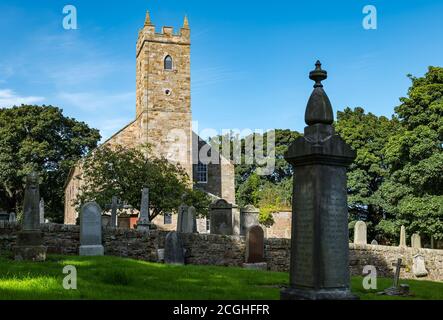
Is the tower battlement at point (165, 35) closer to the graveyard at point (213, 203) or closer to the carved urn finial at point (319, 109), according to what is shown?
the graveyard at point (213, 203)

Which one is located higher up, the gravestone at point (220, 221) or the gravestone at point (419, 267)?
the gravestone at point (220, 221)

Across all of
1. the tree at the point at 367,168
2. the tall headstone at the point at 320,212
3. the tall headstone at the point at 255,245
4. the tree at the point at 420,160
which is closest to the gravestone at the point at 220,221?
the tall headstone at the point at 255,245

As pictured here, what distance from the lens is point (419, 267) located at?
59.9 ft

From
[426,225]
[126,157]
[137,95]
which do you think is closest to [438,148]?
[426,225]

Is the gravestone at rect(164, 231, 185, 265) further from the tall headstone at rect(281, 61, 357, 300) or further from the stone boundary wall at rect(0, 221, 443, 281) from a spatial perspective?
the tall headstone at rect(281, 61, 357, 300)

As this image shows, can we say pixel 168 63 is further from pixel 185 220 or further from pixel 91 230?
pixel 91 230

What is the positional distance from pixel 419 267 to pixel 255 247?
20.7 feet

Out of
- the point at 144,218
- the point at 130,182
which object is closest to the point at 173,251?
the point at 144,218

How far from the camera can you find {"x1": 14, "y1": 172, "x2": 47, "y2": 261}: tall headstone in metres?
12.6

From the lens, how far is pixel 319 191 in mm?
6855

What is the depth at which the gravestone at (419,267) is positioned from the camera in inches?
717

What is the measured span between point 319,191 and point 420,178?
67.6ft

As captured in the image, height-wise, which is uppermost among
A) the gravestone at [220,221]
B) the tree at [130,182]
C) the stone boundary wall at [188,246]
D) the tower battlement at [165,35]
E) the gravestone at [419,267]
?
the tower battlement at [165,35]

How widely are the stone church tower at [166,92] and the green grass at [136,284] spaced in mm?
29084
